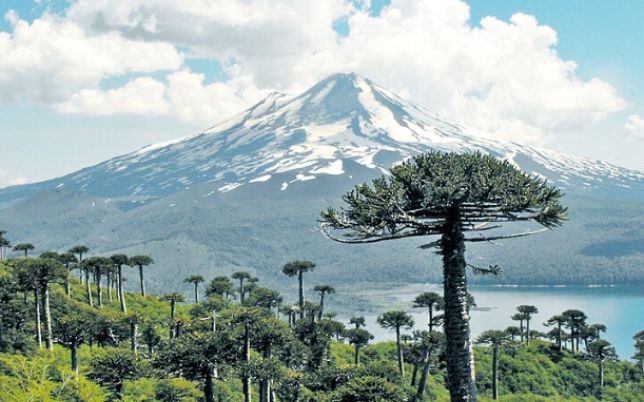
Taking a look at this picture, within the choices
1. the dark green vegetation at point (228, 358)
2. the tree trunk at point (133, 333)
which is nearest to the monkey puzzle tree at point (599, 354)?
the dark green vegetation at point (228, 358)

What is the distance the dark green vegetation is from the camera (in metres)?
33.0

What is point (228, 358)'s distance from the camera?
36000 millimetres

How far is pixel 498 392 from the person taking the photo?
190 feet

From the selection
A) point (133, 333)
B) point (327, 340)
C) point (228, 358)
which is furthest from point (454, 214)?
point (327, 340)

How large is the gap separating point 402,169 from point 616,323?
573ft

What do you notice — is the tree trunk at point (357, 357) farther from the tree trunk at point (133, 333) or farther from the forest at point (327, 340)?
the tree trunk at point (133, 333)

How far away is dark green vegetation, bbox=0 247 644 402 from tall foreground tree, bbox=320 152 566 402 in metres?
11.7

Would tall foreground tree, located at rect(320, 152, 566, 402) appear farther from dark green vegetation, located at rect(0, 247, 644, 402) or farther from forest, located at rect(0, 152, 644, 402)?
dark green vegetation, located at rect(0, 247, 644, 402)

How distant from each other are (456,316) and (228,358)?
24.8 m

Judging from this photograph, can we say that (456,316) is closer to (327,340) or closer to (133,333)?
(133,333)

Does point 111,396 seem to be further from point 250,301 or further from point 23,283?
point 250,301

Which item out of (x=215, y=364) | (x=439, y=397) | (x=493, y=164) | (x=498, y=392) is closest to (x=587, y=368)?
(x=498, y=392)

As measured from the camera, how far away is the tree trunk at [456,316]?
527 inches

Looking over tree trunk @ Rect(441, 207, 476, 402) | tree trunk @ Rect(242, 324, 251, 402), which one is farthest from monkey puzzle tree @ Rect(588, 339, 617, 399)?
tree trunk @ Rect(441, 207, 476, 402)
